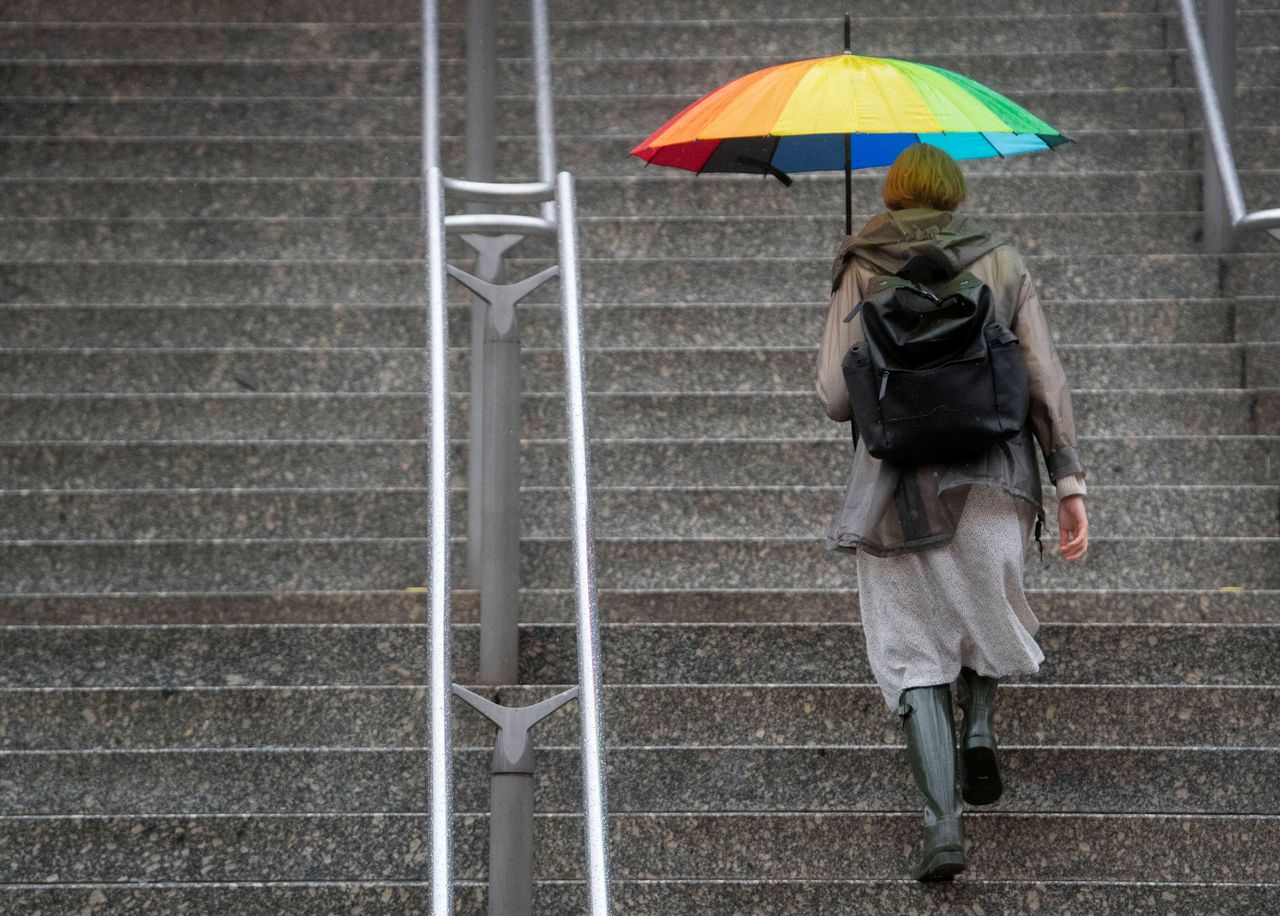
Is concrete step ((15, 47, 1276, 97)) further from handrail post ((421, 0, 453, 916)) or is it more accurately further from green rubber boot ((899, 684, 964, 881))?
green rubber boot ((899, 684, 964, 881))

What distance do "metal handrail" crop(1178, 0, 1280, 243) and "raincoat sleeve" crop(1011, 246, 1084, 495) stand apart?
1.10 metres

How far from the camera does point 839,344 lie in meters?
3.77

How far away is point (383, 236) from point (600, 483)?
1.53 meters

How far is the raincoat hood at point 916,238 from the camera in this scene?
146 inches

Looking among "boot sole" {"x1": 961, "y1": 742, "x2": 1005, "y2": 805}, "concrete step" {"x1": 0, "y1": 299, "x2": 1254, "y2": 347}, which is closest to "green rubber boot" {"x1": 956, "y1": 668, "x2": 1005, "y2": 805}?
"boot sole" {"x1": 961, "y1": 742, "x2": 1005, "y2": 805}

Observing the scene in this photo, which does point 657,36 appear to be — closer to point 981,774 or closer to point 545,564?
point 545,564

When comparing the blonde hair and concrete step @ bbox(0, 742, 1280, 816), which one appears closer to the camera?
the blonde hair

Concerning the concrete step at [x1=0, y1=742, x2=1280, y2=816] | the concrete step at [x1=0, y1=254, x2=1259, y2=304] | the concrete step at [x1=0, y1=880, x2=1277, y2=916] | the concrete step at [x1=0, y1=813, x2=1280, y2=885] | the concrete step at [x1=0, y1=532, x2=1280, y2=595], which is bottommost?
the concrete step at [x1=0, y1=880, x2=1277, y2=916]

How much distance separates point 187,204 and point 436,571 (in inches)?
149

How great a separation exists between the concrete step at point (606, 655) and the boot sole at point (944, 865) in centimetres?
75

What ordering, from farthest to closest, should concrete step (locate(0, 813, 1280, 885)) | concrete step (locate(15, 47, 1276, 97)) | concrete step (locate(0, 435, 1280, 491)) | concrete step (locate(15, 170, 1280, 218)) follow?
concrete step (locate(15, 47, 1276, 97)) → concrete step (locate(15, 170, 1280, 218)) → concrete step (locate(0, 435, 1280, 491)) → concrete step (locate(0, 813, 1280, 885))

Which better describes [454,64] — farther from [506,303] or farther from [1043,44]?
[506,303]

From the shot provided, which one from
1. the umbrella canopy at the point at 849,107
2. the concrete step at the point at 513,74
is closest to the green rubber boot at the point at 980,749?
the umbrella canopy at the point at 849,107

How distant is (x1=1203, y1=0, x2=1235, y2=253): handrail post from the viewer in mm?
5828
